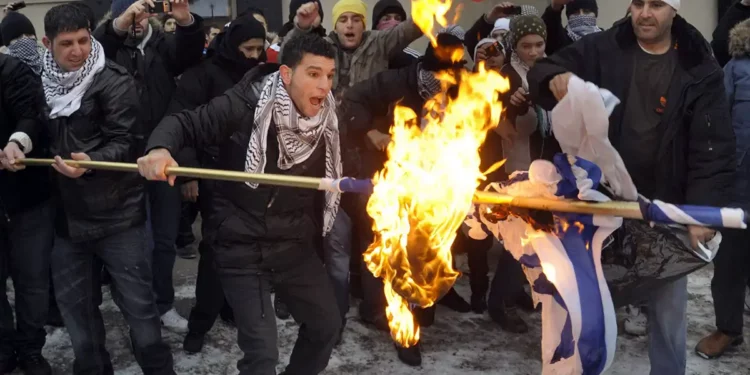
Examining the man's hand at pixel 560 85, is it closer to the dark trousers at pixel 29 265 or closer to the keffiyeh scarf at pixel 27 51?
the dark trousers at pixel 29 265

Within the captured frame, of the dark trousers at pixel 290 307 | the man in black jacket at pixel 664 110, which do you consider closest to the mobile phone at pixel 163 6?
the dark trousers at pixel 290 307

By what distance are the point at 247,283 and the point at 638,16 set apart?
240 cm

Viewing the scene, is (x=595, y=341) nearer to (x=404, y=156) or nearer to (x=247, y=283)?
(x=404, y=156)

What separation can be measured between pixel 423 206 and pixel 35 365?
2.87 metres

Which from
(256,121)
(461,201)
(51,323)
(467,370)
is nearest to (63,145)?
(256,121)

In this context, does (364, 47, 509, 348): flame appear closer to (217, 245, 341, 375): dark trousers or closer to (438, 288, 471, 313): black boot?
(217, 245, 341, 375): dark trousers

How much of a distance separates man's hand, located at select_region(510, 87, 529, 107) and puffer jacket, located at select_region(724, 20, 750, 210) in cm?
148

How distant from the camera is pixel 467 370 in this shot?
4.58 meters

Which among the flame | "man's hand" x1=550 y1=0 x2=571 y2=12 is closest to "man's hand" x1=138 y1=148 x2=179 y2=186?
the flame

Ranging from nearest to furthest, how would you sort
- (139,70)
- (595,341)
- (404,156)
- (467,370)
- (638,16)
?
1. (595,341)
2. (404,156)
3. (638,16)
4. (467,370)
5. (139,70)

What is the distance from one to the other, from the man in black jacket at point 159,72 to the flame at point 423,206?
216cm

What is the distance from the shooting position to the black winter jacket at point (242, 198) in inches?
144

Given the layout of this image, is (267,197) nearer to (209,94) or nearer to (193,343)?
(209,94)

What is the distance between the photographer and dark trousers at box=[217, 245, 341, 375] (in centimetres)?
369
